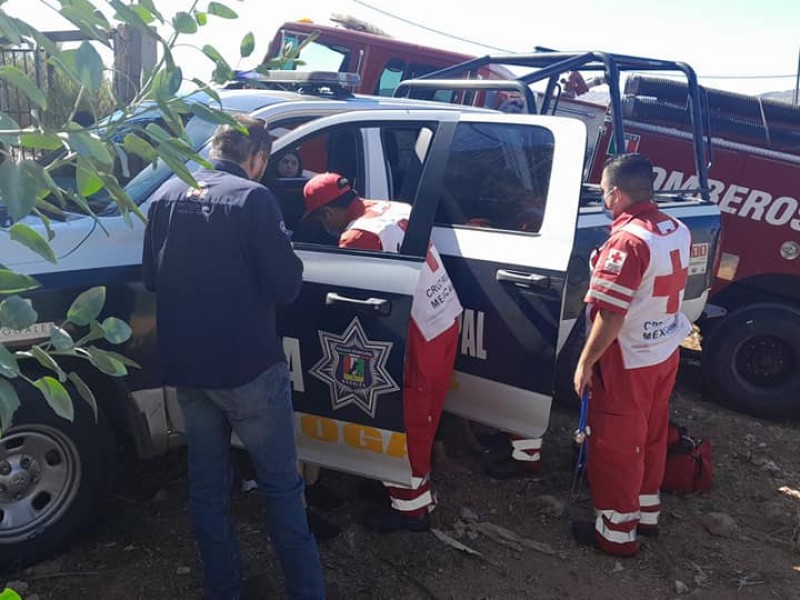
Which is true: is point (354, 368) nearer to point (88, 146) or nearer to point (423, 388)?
point (423, 388)

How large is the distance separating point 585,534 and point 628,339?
36.7 inches

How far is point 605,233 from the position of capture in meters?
3.76

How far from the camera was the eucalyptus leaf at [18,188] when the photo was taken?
0.85 metres

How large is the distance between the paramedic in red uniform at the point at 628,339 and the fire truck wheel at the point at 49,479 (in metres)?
1.98

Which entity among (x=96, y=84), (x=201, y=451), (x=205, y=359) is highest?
(x=96, y=84)

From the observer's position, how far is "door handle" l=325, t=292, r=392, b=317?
285cm

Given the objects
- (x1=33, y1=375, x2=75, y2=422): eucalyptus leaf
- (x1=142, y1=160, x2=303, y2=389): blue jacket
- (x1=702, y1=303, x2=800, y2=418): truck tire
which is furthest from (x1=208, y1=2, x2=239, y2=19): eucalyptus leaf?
(x1=702, y1=303, x2=800, y2=418): truck tire

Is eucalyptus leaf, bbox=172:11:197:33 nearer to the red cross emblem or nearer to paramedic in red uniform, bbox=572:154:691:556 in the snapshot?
paramedic in red uniform, bbox=572:154:691:556

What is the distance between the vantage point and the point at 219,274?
2.30 m

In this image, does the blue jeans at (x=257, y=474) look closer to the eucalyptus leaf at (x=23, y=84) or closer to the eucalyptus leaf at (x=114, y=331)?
the eucalyptus leaf at (x=114, y=331)

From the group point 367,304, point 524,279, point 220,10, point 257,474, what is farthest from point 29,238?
point 524,279

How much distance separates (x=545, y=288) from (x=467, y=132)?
816 mm

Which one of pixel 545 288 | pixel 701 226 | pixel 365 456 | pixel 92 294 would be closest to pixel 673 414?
pixel 701 226

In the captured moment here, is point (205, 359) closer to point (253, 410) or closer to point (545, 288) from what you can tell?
point (253, 410)
